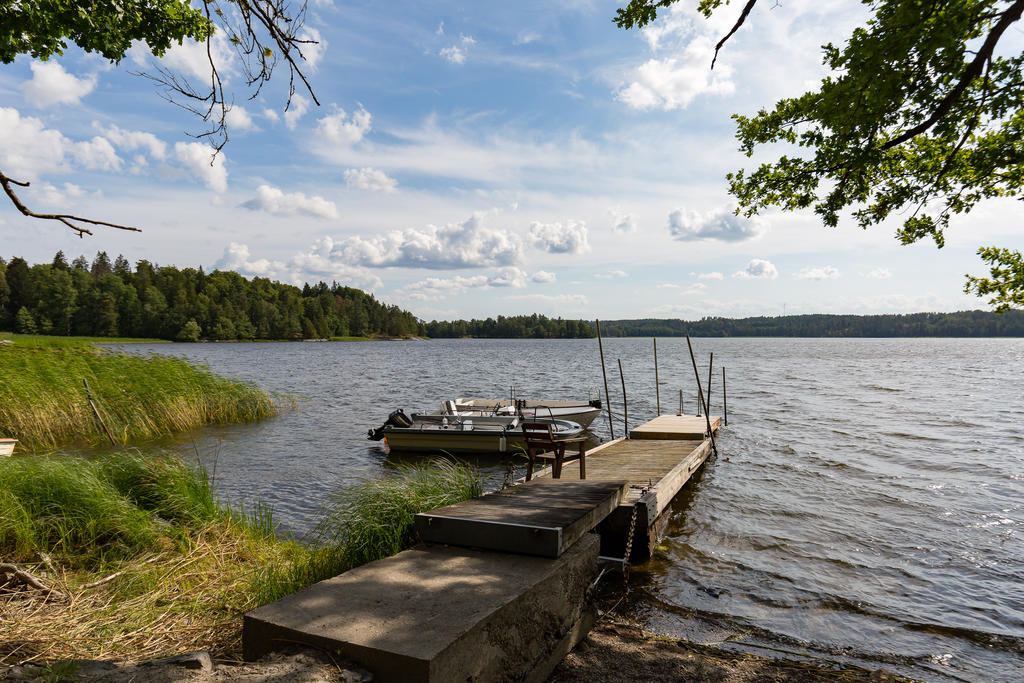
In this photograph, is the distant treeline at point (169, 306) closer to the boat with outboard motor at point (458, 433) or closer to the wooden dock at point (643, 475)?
the boat with outboard motor at point (458, 433)

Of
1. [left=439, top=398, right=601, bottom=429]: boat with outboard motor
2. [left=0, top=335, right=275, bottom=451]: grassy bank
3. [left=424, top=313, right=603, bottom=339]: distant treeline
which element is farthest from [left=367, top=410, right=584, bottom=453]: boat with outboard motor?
[left=424, top=313, right=603, bottom=339]: distant treeline

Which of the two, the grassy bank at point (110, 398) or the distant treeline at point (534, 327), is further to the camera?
the distant treeline at point (534, 327)

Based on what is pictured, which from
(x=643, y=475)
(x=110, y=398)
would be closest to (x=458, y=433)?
(x=643, y=475)

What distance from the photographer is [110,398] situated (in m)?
17.2

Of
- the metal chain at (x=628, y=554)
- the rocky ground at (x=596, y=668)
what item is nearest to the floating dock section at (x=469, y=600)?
the rocky ground at (x=596, y=668)

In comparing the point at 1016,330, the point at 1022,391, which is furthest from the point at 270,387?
the point at 1016,330

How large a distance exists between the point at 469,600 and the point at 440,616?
305 millimetres

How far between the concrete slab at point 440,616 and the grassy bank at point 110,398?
15247 mm

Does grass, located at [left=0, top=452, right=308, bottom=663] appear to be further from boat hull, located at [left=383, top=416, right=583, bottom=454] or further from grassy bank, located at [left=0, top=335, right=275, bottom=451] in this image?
boat hull, located at [left=383, top=416, right=583, bottom=454]

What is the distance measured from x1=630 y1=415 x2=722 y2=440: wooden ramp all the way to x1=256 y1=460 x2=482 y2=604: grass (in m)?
9.91

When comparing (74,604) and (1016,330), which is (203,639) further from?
(1016,330)

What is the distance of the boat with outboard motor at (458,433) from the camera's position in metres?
17.0

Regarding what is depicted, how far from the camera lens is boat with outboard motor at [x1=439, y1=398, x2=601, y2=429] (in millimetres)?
19578

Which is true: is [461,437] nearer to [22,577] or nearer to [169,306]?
[22,577]
